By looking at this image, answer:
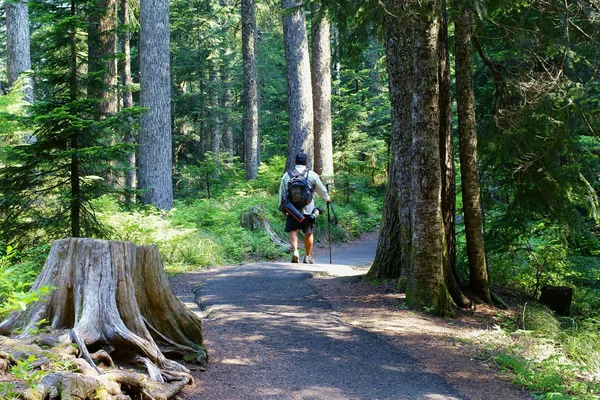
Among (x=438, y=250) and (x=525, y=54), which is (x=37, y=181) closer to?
(x=438, y=250)

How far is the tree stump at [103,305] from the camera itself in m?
4.45

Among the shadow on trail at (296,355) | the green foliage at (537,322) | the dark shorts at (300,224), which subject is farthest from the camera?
the dark shorts at (300,224)

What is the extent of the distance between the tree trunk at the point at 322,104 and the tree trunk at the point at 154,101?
660 cm

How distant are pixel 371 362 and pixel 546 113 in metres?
4.99

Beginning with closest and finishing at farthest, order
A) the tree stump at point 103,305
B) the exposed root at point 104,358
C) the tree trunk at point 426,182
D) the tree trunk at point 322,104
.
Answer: the exposed root at point 104,358, the tree stump at point 103,305, the tree trunk at point 426,182, the tree trunk at point 322,104

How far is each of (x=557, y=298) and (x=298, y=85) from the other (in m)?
11.8

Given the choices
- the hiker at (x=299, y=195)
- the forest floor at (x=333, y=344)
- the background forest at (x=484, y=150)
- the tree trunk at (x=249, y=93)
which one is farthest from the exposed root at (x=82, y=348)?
the tree trunk at (x=249, y=93)

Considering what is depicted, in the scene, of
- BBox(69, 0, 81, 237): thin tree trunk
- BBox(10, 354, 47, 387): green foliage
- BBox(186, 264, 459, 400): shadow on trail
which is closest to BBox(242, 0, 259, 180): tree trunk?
BBox(69, 0, 81, 237): thin tree trunk

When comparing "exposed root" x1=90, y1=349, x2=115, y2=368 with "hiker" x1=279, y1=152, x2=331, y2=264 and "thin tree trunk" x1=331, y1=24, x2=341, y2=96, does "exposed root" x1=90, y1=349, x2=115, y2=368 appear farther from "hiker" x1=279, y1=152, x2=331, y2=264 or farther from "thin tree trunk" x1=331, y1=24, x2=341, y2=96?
"thin tree trunk" x1=331, y1=24, x2=341, y2=96

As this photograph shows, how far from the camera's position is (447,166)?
8.41 m

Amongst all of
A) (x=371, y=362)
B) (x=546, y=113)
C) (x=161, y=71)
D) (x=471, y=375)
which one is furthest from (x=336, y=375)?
(x=161, y=71)

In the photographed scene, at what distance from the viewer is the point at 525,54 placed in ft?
27.9

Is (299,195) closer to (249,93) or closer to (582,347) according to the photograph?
(582,347)

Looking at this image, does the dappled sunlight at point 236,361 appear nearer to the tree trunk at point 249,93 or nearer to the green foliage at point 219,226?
the green foliage at point 219,226
